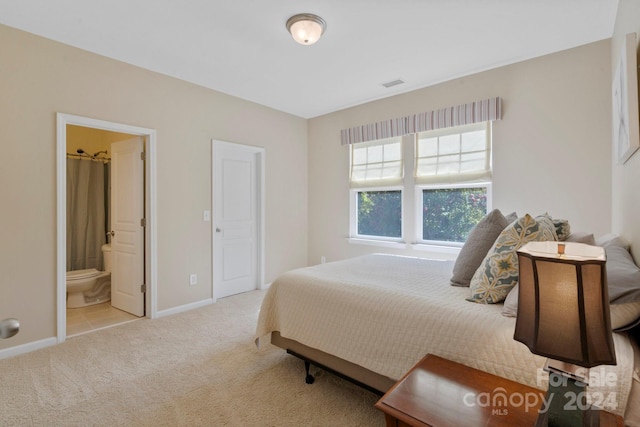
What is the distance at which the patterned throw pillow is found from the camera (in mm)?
1560

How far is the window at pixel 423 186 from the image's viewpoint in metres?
3.52

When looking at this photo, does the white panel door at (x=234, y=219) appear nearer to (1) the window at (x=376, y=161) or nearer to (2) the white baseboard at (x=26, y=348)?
(1) the window at (x=376, y=161)

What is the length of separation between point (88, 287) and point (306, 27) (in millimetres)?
3848

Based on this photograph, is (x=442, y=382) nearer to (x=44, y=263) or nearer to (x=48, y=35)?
(x=44, y=263)

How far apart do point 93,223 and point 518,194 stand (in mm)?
5514

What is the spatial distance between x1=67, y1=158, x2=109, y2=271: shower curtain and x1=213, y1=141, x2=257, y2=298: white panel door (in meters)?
2.01

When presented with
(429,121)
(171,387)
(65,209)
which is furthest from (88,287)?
(429,121)

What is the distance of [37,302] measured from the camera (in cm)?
267

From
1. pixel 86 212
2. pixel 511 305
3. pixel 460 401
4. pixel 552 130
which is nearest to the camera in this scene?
pixel 460 401

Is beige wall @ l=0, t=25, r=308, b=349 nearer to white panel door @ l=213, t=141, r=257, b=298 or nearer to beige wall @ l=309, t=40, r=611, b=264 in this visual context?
white panel door @ l=213, t=141, r=257, b=298

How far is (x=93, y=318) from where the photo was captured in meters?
3.39

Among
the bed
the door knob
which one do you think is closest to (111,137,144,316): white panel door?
the bed

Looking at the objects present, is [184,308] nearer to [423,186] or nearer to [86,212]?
[86,212]

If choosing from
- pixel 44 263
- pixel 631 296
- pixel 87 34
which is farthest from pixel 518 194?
pixel 44 263
